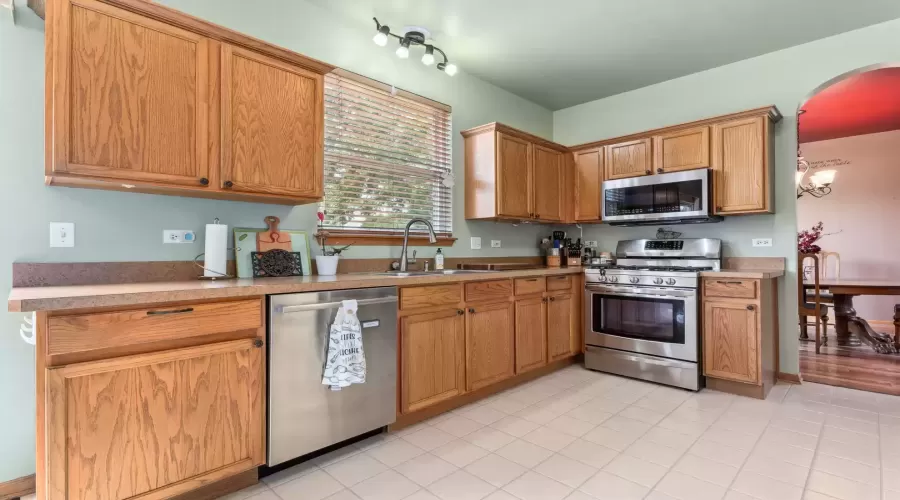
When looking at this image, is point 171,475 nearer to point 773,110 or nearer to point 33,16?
point 33,16

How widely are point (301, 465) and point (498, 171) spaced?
8.36ft

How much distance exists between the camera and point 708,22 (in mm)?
3088

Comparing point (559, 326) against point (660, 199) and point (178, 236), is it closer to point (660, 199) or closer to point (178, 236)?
point (660, 199)

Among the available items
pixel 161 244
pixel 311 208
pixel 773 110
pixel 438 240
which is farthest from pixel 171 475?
pixel 773 110

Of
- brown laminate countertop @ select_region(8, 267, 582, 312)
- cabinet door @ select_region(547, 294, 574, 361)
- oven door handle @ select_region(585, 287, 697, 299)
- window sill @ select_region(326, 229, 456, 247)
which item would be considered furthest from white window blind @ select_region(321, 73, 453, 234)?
oven door handle @ select_region(585, 287, 697, 299)

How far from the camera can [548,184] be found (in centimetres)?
420

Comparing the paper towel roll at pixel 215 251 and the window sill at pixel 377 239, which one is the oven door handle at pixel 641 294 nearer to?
the window sill at pixel 377 239

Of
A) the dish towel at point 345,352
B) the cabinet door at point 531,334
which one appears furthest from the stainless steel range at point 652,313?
the dish towel at point 345,352

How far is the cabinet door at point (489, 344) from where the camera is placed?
292 cm

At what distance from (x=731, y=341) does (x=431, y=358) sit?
2.23 meters

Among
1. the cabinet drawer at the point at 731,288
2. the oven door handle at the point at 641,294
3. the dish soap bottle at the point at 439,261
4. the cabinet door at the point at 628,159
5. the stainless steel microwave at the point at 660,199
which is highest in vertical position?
the cabinet door at the point at 628,159

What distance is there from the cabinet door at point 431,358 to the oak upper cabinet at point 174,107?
3.22ft

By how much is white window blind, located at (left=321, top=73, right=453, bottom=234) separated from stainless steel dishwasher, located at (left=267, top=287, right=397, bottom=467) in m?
0.88

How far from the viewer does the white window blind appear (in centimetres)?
296
